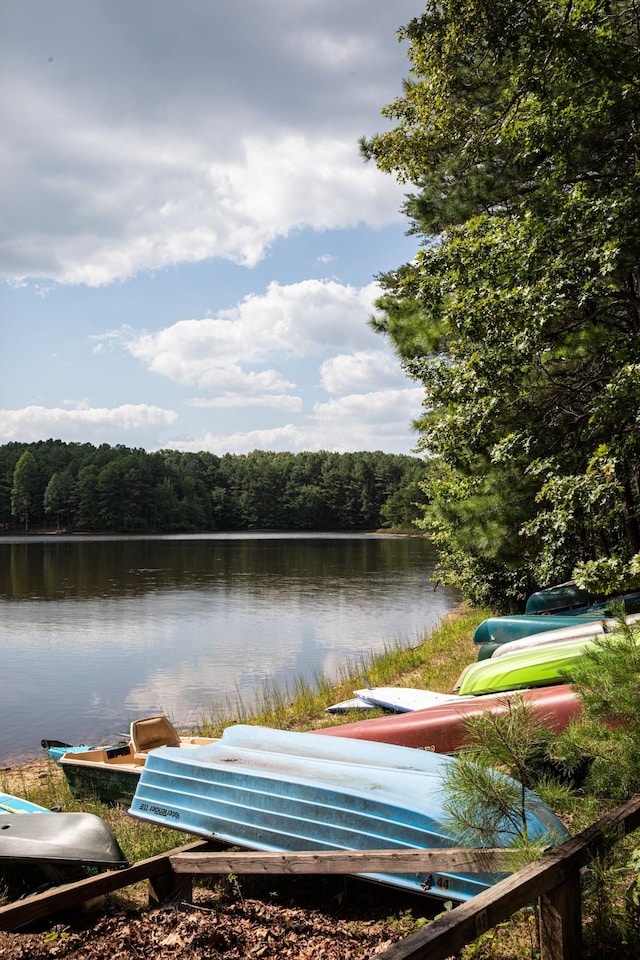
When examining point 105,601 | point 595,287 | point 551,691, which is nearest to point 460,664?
point 551,691

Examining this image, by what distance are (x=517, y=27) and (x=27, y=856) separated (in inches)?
256

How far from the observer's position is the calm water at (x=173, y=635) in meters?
11.8

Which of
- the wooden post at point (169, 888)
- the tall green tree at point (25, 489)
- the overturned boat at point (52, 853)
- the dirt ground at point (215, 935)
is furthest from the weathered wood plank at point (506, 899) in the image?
the tall green tree at point (25, 489)

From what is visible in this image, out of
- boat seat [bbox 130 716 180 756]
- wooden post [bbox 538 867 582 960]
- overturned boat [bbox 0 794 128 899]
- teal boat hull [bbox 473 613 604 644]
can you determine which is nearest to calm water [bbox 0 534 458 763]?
boat seat [bbox 130 716 180 756]

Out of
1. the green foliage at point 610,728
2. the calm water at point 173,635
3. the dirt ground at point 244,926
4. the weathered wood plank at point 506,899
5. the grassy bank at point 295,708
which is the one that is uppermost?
the green foliage at point 610,728

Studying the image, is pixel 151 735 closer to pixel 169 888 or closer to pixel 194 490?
pixel 169 888

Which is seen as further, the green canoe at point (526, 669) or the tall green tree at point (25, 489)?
the tall green tree at point (25, 489)

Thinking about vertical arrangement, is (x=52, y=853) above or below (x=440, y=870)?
below

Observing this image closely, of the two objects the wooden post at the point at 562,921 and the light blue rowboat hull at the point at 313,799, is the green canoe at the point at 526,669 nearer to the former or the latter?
the light blue rowboat hull at the point at 313,799

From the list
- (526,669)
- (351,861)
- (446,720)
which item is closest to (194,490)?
(526,669)

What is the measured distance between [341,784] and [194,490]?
101 metres

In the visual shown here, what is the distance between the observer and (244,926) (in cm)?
351

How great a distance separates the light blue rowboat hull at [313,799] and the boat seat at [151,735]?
95.8 inches

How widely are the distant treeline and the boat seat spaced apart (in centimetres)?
7161
